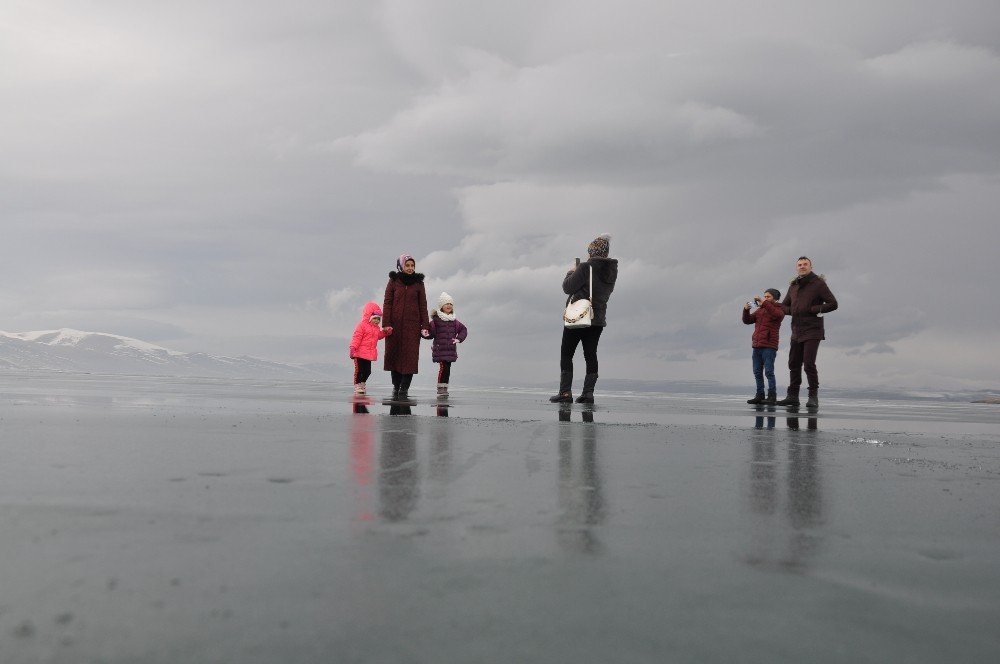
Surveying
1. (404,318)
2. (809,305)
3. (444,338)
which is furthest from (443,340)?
(809,305)

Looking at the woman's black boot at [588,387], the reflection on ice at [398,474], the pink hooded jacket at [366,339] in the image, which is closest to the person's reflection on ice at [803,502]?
the reflection on ice at [398,474]

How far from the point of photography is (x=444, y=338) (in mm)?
15516

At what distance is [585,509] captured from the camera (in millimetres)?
2742

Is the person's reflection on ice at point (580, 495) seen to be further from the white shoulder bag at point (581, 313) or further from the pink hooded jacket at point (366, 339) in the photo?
the pink hooded jacket at point (366, 339)

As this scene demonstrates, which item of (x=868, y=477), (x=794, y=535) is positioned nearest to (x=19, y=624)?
(x=794, y=535)

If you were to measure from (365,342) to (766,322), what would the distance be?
22.5ft

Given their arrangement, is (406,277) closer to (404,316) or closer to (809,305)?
(404,316)

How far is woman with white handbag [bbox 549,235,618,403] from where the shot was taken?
35.9 ft

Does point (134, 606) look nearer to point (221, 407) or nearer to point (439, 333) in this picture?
point (221, 407)

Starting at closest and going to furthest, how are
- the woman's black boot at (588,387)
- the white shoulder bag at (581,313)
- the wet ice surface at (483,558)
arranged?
1. the wet ice surface at (483,558)
2. the white shoulder bag at (581,313)
3. the woman's black boot at (588,387)

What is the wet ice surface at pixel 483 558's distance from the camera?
1.44 m

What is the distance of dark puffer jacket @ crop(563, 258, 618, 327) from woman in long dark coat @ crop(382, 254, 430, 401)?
2231 mm

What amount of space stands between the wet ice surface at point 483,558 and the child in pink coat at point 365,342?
954 cm

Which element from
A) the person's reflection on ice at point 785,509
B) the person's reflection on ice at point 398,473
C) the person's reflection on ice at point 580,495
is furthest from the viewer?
the person's reflection on ice at point 398,473
